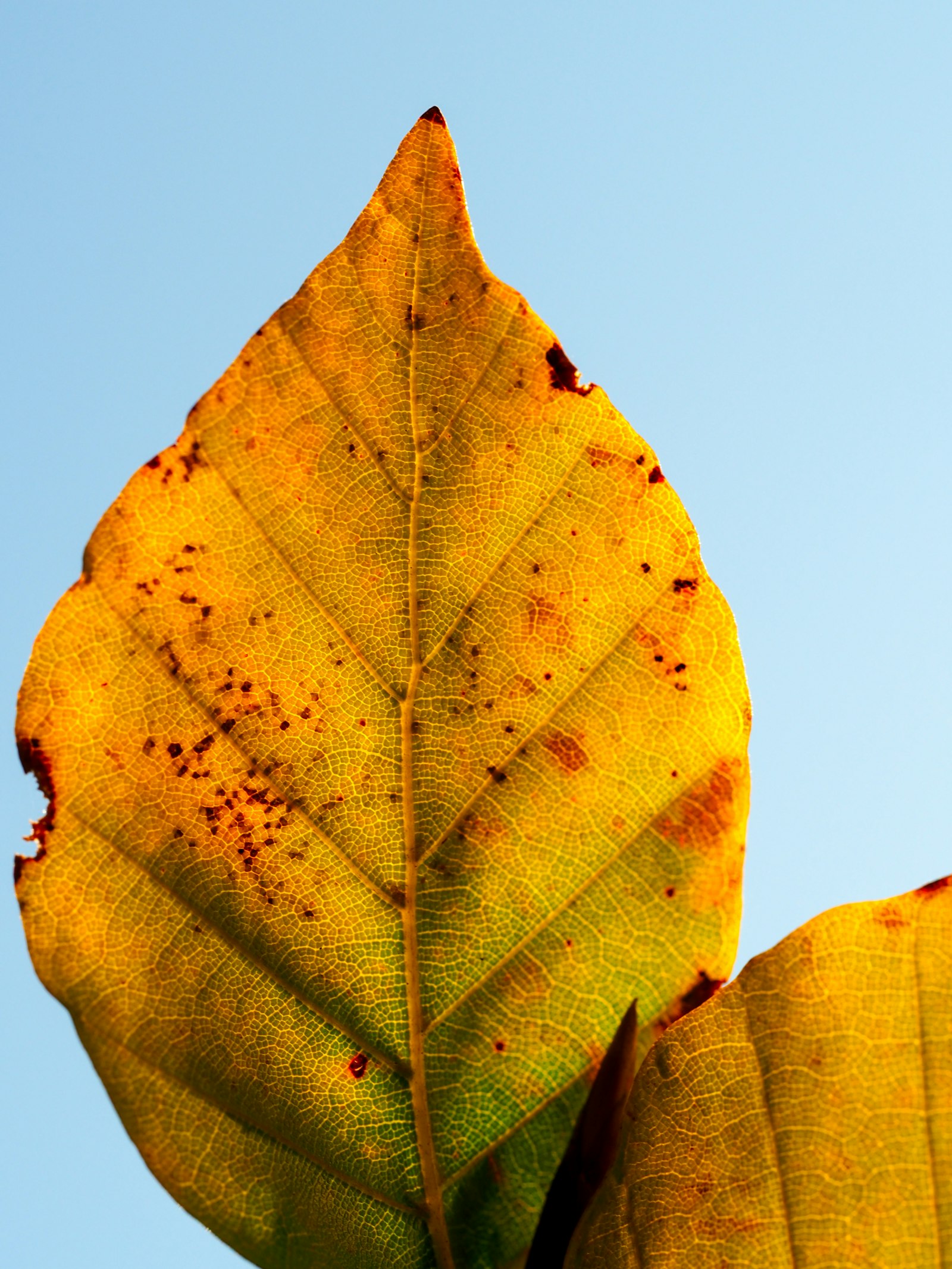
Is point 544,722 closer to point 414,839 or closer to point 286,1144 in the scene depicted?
point 414,839

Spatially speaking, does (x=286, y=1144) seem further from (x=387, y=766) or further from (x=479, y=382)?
(x=479, y=382)

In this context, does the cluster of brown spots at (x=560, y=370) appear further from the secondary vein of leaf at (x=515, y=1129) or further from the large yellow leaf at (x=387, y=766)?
the secondary vein of leaf at (x=515, y=1129)

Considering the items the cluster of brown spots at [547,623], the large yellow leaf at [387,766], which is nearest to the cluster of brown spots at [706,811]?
the large yellow leaf at [387,766]

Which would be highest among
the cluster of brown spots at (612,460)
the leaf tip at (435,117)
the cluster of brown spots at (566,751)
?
the leaf tip at (435,117)

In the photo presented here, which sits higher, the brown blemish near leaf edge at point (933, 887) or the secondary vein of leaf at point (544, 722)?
the secondary vein of leaf at point (544, 722)

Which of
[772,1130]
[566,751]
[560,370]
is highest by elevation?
[560,370]

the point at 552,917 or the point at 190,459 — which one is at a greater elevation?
the point at 190,459

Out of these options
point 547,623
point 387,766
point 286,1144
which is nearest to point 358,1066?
point 286,1144
